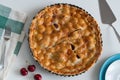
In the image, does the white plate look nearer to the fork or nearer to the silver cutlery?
the silver cutlery

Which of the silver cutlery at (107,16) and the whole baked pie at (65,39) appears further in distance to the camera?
the silver cutlery at (107,16)

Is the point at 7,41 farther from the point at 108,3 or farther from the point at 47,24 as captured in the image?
the point at 108,3

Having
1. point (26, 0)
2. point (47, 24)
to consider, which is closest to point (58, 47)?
point (47, 24)

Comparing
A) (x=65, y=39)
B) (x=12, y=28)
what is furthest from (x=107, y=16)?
(x=12, y=28)

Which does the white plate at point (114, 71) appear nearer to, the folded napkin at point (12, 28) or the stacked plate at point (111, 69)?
the stacked plate at point (111, 69)

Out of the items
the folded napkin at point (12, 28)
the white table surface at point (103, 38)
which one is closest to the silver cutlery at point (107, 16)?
the white table surface at point (103, 38)

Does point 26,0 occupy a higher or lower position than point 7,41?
higher

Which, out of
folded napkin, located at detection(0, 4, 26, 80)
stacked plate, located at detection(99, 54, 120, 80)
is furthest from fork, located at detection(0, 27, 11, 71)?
stacked plate, located at detection(99, 54, 120, 80)
